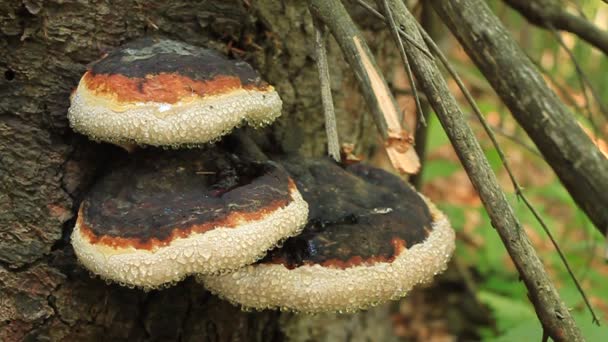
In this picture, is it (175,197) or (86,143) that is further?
(86,143)

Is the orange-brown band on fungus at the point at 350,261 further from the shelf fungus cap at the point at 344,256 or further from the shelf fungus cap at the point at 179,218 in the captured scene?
the shelf fungus cap at the point at 179,218

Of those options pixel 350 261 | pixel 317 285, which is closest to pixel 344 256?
pixel 350 261

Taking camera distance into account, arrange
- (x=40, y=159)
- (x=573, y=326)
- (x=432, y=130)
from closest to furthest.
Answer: (x=573, y=326) → (x=40, y=159) → (x=432, y=130)

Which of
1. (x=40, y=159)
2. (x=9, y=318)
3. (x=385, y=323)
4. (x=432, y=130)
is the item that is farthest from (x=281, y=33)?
(x=432, y=130)

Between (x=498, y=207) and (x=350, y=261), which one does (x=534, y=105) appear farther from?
(x=350, y=261)

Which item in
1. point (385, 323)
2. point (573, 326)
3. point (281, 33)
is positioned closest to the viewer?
point (573, 326)

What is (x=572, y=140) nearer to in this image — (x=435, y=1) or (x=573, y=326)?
(x=573, y=326)

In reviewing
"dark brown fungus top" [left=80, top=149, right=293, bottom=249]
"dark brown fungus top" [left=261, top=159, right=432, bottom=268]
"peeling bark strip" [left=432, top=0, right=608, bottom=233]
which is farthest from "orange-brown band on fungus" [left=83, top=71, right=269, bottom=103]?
"peeling bark strip" [left=432, top=0, right=608, bottom=233]
